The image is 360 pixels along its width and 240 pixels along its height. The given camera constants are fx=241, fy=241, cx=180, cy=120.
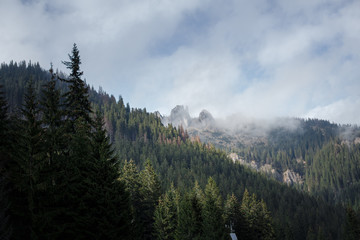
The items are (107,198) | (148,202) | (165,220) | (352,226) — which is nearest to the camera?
(107,198)

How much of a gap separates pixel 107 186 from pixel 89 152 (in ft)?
11.7

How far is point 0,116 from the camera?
23375 millimetres

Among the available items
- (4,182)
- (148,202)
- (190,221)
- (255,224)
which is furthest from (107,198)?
(255,224)

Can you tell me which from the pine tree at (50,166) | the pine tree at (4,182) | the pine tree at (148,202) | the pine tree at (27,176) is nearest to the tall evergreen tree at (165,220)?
the pine tree at (148,202)

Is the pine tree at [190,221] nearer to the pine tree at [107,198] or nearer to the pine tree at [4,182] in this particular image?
the pine tree at [107,198]

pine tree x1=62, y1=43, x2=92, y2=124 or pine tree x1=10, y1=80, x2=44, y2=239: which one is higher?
pine tree x1=62, y1=43, x2=92, y2=124

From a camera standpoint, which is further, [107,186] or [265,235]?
[265,235]

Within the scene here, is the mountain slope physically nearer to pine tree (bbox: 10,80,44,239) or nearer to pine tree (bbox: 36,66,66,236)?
pine tree (bbox: 36,66,66,236)

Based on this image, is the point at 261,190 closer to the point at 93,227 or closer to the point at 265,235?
the point at 265,235

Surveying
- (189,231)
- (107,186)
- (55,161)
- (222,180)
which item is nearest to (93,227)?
(107,186)

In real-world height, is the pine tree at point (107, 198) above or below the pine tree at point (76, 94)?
below

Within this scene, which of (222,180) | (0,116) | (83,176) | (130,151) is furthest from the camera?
(130,151)

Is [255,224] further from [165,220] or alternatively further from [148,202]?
[148,202]

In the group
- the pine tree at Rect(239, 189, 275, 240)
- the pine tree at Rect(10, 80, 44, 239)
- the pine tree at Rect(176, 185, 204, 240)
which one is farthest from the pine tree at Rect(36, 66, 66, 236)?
the pine tree at Rect(239, 189, 275, 240)
